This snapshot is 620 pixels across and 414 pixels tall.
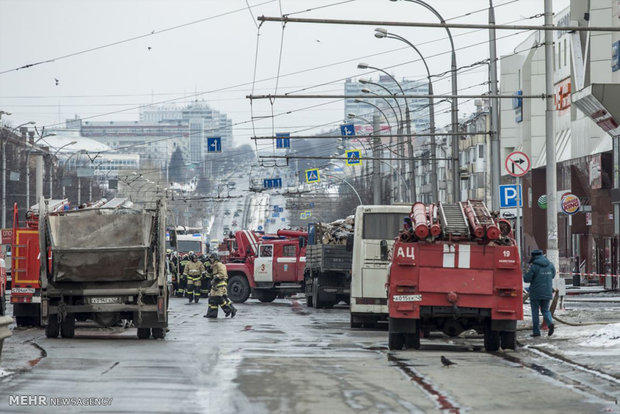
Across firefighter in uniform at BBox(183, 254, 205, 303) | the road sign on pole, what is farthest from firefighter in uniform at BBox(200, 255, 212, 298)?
the road sign on pole

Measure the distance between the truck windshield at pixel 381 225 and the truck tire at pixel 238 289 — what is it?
16.0 metres

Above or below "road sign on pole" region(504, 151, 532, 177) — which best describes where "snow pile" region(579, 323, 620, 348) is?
below

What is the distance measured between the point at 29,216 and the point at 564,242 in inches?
1648

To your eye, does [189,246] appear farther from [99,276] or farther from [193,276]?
[99,276]

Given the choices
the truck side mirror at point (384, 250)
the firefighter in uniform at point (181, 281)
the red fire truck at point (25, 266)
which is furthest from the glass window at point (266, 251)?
the red fire truck at point (25, 266)

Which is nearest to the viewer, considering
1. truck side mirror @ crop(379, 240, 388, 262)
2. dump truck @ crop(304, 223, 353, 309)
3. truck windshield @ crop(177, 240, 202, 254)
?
truck side mirror @ crop(379, 240, 388, 262)

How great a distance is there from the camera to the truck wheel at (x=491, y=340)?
19.5m

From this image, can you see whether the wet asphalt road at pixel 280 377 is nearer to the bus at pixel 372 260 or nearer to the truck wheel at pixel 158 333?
the truck wheel at pixel 158 333

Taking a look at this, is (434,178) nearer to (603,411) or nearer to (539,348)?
(539,348)

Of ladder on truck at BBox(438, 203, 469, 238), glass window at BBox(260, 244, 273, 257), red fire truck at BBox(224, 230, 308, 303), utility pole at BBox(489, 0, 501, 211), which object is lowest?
red fire truck at BBox(224, 230, 308, 303)

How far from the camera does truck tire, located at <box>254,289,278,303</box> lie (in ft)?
141

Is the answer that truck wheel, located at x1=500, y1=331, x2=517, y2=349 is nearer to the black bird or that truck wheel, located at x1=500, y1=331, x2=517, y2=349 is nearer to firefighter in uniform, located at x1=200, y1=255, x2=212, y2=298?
the black bird

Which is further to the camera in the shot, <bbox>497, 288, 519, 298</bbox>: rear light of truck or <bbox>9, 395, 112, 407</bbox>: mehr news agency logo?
<bbox>497, 288, 519, 298</bbox>: rear light of truck

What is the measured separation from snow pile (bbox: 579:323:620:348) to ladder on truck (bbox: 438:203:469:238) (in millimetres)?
2866
